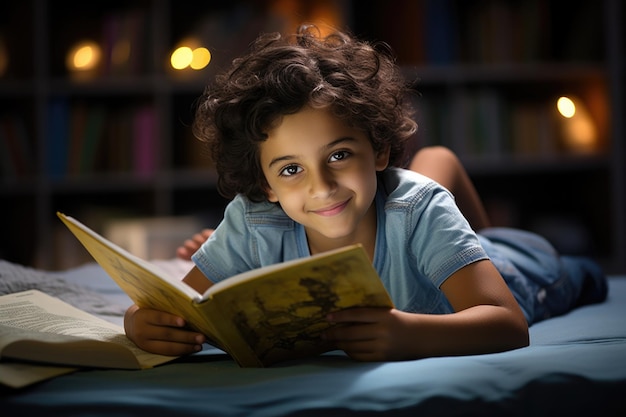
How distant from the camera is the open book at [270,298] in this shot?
2.53 ft

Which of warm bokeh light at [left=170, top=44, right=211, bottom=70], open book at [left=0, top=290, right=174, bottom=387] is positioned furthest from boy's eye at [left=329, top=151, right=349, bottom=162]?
warm bokeh light at [left=170, top=44, right=211, bottom=70]

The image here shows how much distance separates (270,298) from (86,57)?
2311mm

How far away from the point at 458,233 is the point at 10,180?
2226mm

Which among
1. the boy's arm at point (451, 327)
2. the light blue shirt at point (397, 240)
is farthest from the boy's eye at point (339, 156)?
the boy's arm at point (451, 327)

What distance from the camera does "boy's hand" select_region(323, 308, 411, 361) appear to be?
845 mm

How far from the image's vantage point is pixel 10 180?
2.83 m

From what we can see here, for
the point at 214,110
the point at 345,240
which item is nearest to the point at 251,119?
the point at 214,110

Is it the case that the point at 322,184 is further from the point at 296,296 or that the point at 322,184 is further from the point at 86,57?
the point at 86,57

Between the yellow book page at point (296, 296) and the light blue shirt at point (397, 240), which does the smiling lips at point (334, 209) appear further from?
the yellow book page at point (296, 296)

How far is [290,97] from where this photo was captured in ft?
3.52

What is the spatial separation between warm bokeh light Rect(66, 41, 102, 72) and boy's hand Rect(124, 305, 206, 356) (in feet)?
6.86

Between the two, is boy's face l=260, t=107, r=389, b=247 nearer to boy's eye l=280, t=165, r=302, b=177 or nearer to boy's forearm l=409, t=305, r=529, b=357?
boy's eye l=280, t=165, r=302, b=177

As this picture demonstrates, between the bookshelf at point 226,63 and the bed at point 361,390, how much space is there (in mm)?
2062

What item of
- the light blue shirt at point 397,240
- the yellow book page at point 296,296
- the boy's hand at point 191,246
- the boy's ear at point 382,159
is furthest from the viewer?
the boy's hand at point 191,246
